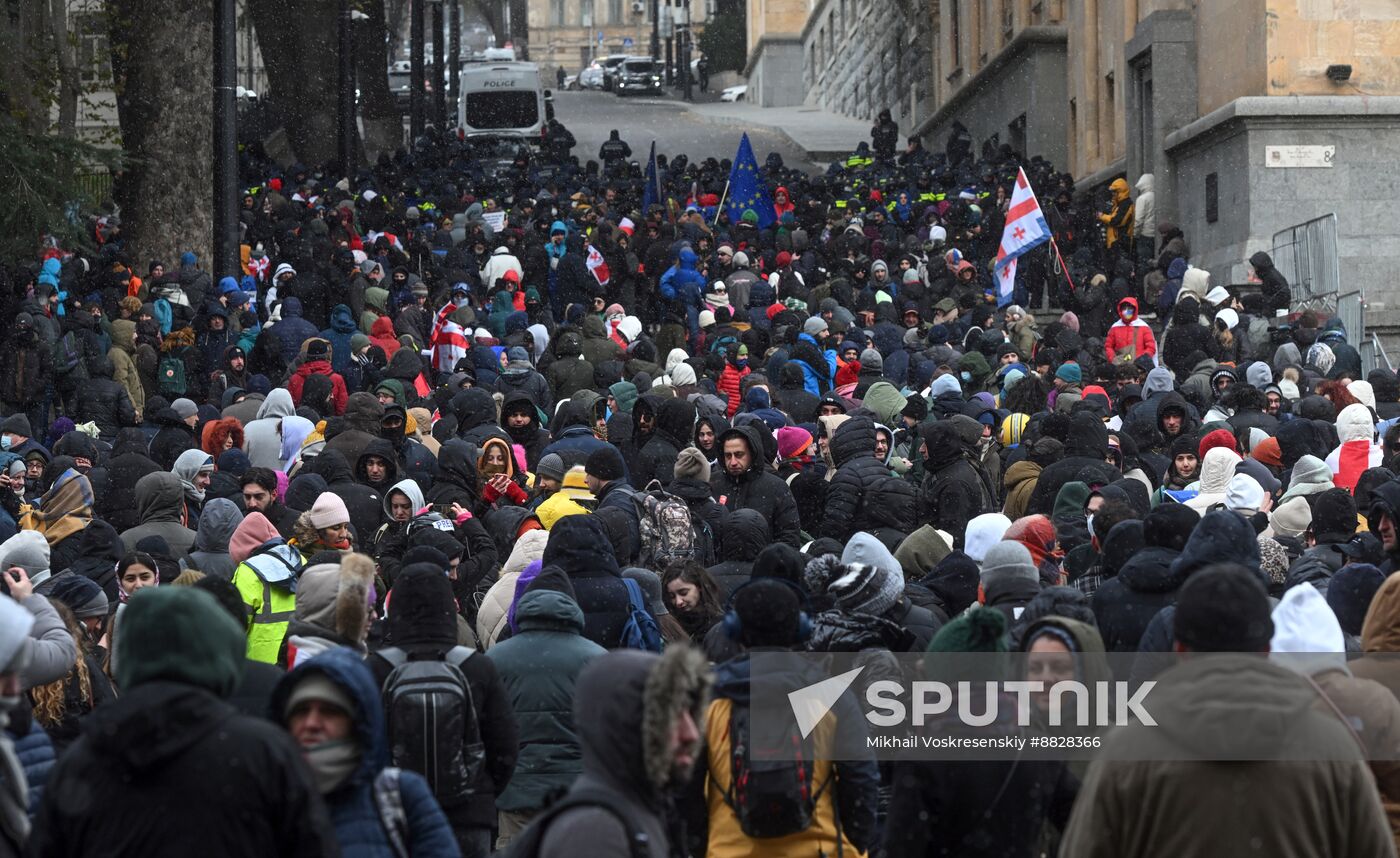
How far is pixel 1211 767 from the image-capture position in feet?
13.5

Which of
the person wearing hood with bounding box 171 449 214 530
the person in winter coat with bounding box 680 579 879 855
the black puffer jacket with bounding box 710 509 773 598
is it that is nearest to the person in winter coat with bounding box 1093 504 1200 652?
the person in winter coat with bounding box 680 579 879 855

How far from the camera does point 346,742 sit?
14.3 feet

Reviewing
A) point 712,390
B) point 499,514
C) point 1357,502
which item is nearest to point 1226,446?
point 1357,502

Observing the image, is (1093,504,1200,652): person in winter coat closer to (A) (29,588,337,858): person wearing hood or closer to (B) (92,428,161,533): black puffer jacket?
(A) (29,588,337,858): person wearing hood

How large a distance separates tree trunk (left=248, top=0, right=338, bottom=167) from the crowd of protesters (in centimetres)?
1370

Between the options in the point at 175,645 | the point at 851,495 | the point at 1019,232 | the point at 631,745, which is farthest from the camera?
the point at 1019,232

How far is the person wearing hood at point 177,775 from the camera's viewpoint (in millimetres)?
3893

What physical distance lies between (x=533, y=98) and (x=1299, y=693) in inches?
1702

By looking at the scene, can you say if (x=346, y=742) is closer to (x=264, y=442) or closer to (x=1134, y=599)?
(x=1134, y=599)

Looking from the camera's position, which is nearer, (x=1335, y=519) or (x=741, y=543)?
(x=1335, y=519)

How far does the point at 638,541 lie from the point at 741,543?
34.9 inches

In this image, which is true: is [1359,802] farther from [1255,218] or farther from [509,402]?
[1255,218]

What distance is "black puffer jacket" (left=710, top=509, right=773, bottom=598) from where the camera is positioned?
857 centimetres

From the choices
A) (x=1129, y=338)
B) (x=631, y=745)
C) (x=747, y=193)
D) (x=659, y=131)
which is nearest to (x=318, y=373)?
(x=1129, y=338)
